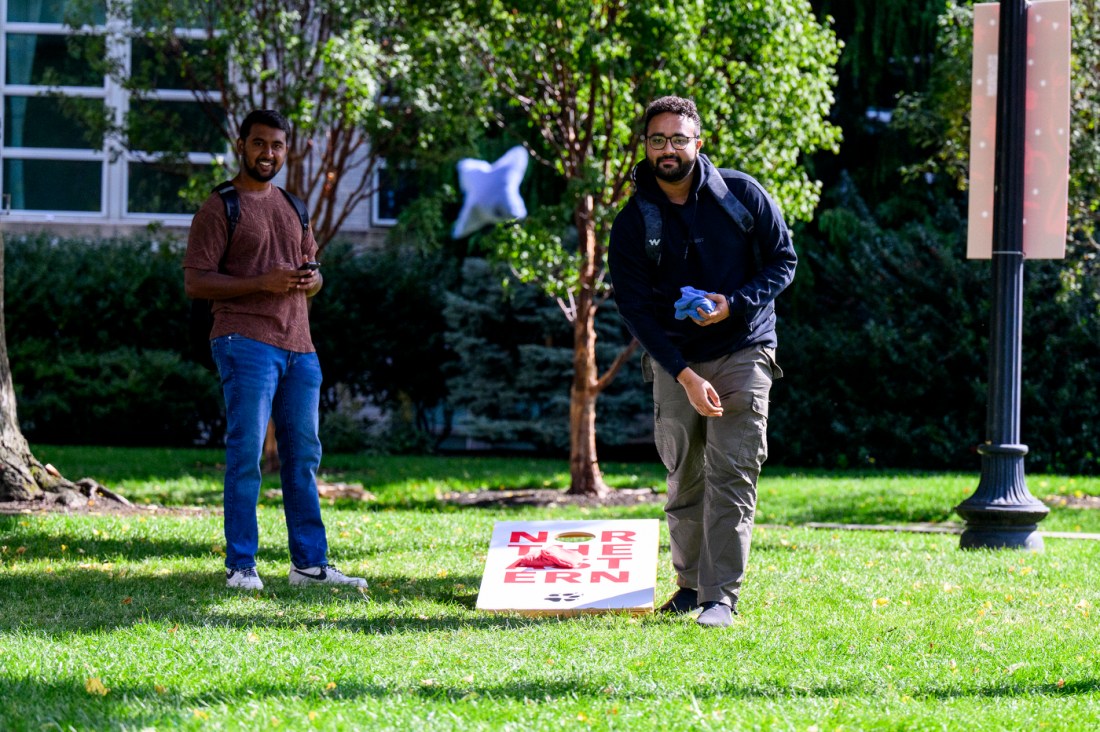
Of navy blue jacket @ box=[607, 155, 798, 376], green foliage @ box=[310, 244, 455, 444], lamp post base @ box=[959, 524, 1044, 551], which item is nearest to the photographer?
navy blue jacket @ box=[607, 155, 798, 376]

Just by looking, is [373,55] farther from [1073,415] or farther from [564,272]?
[1073,415]

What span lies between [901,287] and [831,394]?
1.55m

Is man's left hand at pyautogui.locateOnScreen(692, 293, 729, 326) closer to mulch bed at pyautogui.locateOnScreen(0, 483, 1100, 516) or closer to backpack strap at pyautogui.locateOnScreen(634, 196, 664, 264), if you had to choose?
backpack strap at pyautogui.locateOnScreen(634, 196, 664, 264)

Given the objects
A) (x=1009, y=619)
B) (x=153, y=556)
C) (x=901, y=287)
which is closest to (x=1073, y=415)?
(x=901, y=287)

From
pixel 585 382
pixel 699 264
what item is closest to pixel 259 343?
pixel 699 264

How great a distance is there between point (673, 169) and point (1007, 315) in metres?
3.49

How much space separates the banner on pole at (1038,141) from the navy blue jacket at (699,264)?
10.1 feet

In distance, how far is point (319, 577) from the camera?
236 inches

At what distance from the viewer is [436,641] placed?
4.74 meters

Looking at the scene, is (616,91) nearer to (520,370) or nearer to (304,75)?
(304,75)

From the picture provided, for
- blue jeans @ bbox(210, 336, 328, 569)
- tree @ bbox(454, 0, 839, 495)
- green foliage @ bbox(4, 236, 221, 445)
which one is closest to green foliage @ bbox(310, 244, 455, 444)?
green foliage @ bbox(4, 236, 221, 445)

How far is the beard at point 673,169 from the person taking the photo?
5.24m

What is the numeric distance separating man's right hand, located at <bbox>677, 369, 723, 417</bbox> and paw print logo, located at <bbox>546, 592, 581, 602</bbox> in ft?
3.18

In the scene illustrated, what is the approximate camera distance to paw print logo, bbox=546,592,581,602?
5461mm
